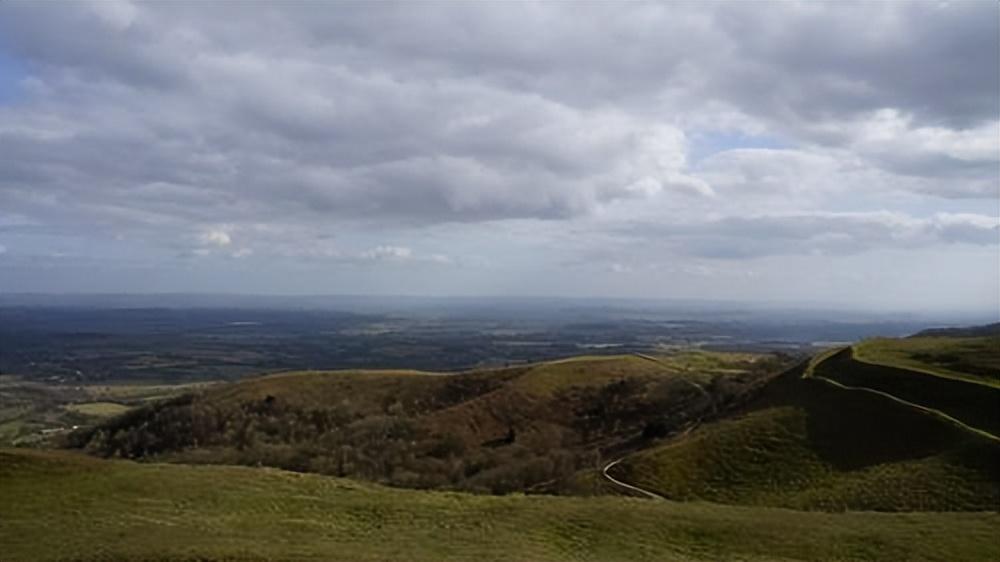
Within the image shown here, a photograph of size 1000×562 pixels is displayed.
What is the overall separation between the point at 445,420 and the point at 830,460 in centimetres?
3506

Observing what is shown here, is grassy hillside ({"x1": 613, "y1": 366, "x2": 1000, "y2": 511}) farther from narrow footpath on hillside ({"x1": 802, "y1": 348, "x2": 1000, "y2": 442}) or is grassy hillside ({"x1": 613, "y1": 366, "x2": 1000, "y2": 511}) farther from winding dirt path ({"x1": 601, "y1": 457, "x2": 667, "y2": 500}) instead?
winding dirt path ({"x1": 601, "y1": 457, "x2": 667, "y2": 500})

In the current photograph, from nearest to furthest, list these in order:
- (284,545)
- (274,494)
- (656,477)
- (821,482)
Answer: (284,545) → (274,494) → (821,482) → (656,477)

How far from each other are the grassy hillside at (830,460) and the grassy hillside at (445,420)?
6523 mm

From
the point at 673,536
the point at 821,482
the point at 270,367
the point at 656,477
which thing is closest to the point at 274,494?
the point at 673,536

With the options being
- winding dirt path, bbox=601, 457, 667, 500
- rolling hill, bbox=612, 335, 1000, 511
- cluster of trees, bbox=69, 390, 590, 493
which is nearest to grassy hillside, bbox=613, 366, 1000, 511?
rolling hill, bbox=612, 335, 1000, 511

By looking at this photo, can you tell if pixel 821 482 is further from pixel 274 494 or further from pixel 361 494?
pixel 274 494

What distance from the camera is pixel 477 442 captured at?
2611 inches

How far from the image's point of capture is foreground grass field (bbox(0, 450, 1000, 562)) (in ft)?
71.8

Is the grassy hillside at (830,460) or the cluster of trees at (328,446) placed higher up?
the grassy hillside at (830,460)

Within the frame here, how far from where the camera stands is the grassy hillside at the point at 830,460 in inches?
1414

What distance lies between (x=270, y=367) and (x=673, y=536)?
182 meters

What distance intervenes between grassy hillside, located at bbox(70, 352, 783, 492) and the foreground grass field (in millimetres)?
18159

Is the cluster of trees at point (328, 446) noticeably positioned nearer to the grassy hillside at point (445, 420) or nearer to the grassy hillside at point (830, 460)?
the grassy hillside at point (445, 420)

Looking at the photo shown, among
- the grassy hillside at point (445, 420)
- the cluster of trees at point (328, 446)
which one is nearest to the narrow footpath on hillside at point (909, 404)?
the grassy hillside at point (445, 420)
